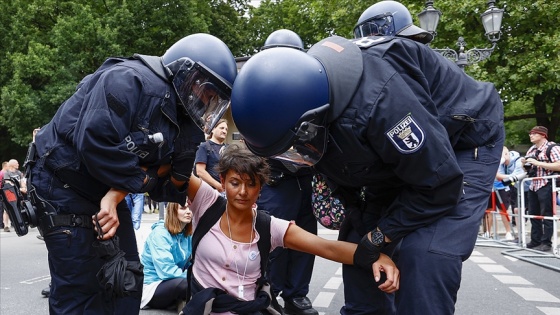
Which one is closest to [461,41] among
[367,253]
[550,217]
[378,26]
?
A: [550,217]

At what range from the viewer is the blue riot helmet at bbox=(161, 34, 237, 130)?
246 cm

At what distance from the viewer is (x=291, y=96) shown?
5.98 feet

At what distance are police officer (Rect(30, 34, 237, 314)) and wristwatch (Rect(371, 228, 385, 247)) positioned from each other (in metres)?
0.94

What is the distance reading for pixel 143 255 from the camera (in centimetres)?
470

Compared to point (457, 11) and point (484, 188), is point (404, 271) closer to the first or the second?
point (484, 188)

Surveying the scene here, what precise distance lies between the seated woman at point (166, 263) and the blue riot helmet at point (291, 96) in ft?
8.88

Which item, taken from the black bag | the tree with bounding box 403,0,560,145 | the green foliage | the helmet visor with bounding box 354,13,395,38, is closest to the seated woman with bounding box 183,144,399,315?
the black bag

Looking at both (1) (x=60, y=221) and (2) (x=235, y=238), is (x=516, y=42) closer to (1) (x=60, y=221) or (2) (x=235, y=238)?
(2) (x=235, y=238)

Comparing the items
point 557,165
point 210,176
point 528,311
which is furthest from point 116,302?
point 557,165

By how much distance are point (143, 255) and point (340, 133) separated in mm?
3301

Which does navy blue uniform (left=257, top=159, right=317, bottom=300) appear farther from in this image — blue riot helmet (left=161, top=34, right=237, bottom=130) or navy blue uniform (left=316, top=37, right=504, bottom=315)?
navy blue uniform (left=316, top=37, right=504, bottom=315)

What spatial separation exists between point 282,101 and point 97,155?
0.95 metres

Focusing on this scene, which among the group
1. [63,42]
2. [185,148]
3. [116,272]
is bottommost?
[116,272]

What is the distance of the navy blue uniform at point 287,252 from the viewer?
13.8ft
